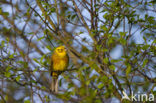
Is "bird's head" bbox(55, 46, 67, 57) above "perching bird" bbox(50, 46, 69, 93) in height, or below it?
above

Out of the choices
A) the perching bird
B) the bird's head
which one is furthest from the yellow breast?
the bird's head

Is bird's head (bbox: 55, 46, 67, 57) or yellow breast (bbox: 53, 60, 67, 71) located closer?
bird's head (bbox: 55, 46, 67, 57)

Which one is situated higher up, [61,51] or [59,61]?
[61,51]

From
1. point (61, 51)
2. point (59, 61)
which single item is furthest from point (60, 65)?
point (61, 51)

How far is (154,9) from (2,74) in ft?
9.00

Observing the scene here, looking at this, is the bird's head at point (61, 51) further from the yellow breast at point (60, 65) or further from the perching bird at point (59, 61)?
the yellow breast at point (60, 65)

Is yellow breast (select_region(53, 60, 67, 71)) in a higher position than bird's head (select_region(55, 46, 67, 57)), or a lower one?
lower

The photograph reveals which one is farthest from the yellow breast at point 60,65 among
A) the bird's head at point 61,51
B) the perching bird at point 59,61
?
the bird's head at point 61,51

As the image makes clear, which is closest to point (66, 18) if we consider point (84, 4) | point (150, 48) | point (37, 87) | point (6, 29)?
point (84, 4)

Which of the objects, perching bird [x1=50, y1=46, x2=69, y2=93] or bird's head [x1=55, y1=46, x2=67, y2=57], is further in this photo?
perching bird [x1=50, y1=46, x2=69, y2=93]

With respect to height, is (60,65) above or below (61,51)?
below

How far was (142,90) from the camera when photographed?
3904 millimetres

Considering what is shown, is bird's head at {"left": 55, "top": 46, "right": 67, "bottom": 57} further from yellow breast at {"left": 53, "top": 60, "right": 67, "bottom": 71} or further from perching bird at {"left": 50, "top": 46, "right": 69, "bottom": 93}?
yellow breast at {"left": 53, "top": 60, "right": 67, "bottom": 71}

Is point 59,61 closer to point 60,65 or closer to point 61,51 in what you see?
point 60,65
